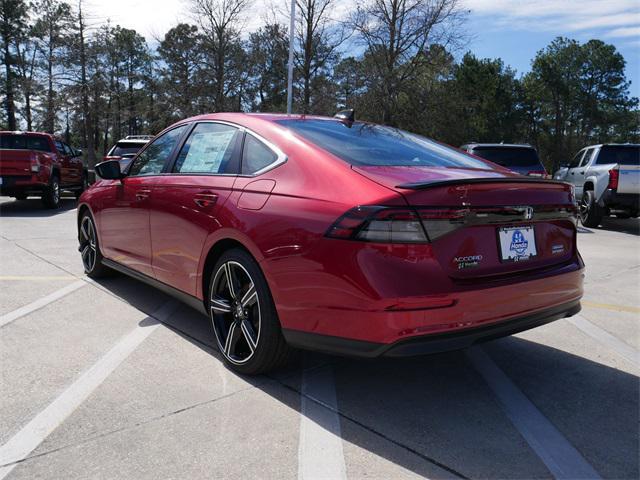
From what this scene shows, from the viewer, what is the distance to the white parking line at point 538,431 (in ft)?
7.77

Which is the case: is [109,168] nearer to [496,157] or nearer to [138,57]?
[496,157]

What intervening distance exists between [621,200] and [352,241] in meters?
11.3

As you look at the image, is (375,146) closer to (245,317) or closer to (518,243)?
(518,243)

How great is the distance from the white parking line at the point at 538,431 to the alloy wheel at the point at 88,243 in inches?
156

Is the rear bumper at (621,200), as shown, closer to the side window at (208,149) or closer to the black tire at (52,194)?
the side window at (208,149)

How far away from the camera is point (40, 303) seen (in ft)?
15.6

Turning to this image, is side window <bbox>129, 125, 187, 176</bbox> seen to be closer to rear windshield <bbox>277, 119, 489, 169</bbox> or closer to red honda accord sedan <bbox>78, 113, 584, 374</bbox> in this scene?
red honda accord sedan <bbox>78, 113, 584, 374</bbox>

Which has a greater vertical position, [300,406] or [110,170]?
[110,170]

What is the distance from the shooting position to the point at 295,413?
285cm

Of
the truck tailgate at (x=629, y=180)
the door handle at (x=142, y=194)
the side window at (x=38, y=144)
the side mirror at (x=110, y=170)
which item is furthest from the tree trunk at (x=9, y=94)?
the door handle at (x=142, y=194)

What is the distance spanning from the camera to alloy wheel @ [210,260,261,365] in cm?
320

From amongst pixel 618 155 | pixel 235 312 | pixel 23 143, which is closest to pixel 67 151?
pixel 23 143

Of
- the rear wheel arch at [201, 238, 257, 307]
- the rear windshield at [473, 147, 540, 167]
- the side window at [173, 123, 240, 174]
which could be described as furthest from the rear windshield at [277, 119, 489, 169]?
the rear windshield at [473, 147, 540, 167]

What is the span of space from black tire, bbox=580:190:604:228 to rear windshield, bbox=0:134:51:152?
1297 cm
